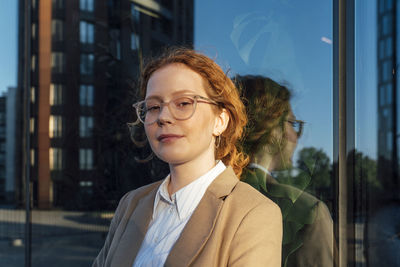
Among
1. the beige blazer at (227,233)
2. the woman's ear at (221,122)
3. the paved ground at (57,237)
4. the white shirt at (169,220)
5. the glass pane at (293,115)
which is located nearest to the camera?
the beige blazer at (227,233)

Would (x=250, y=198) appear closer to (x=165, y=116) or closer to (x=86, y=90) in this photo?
(x=165, y=116)

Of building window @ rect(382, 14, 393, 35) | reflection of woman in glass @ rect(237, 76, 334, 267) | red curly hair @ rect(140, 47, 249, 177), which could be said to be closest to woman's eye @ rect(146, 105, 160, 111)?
red curly hair @ rect(140, 47, 249, 177)

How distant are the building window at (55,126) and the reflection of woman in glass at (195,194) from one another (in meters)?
2.59

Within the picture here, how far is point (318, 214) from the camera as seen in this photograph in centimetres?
197

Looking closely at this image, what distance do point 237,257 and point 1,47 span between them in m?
4.07

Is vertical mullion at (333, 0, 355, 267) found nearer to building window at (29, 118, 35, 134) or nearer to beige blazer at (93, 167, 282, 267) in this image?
beige blazer at (93, 167, 282, 267)

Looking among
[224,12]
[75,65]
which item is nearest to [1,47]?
[75,65]

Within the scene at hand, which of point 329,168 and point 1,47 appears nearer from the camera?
point 329,168

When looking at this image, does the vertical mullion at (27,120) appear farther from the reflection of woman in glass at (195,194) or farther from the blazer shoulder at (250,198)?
the blazer shoulder at (250,198)

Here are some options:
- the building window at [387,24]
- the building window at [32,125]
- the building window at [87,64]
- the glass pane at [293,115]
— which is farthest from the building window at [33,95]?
the building window at [387,24]

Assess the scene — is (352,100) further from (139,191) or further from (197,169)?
(139,191)

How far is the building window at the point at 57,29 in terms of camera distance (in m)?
3.80

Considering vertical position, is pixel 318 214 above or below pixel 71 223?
above

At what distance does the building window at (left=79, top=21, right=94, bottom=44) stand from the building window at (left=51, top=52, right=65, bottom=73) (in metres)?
0.28
